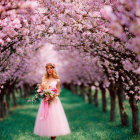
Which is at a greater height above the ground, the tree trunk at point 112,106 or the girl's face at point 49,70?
the girl's face at point 49,70

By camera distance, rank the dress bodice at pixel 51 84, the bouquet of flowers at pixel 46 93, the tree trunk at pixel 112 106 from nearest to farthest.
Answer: the bouquet of flowers at pixel 46 93 → the dress bodice at pixel 51 84 → the tree trunk at pixel 112 106

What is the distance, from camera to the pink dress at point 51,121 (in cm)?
875

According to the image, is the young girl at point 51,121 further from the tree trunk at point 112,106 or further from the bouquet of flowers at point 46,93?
the tree trunk at point 112,106

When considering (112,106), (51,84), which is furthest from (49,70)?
(112,106)

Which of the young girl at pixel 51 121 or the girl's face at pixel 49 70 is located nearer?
the young girl at pixel 51 121

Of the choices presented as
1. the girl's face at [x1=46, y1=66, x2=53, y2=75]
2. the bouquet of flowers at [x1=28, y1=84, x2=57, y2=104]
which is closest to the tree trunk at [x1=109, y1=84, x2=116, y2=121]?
the girl's face at [x1=46, y1=66, x2=53, y2=75]

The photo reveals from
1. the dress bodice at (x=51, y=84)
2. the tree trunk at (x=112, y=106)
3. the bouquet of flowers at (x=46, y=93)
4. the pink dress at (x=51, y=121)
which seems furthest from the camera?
the tree trunk at (x=112, y=106)

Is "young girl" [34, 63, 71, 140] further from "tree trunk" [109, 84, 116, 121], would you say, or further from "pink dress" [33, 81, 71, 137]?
"tree trunk" [109, 84, 116, 121]

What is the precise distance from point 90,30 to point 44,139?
5.30m

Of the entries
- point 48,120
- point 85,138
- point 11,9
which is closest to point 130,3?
point 11,9

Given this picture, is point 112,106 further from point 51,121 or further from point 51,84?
point 51,121

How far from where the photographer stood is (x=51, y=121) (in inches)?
347

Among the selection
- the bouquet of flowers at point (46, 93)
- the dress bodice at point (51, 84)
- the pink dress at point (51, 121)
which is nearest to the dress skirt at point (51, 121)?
the pink dress at point (51, 121)

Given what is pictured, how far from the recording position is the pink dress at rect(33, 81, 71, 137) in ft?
28.7
